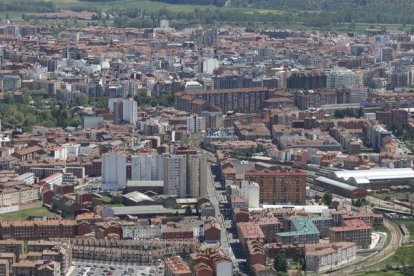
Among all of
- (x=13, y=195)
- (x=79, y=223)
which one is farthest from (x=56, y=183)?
(x=79, y=223)

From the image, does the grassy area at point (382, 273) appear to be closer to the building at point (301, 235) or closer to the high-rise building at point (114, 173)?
the building at point (301, 235)

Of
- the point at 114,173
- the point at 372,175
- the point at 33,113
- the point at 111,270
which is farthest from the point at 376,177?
the point at 33,113

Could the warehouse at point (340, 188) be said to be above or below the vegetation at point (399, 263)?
below

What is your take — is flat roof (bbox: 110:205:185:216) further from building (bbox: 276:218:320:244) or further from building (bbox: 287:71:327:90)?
building (bbox: 287:71:327:90)

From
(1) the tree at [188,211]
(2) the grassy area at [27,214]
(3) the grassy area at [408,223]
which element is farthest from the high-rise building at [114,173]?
(3) the grassy area at [408,223]

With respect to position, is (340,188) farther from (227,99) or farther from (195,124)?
(227,99)

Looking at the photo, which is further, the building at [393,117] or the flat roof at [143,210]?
the building at [393,117]

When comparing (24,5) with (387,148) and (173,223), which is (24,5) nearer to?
(387,148)
